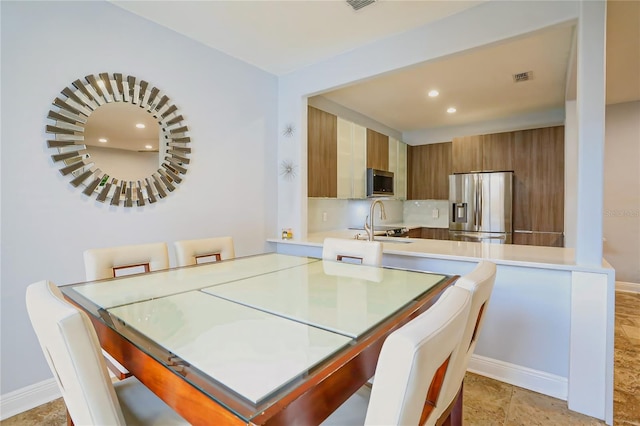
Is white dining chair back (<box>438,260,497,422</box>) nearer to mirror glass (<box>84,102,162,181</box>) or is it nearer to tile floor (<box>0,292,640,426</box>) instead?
tile floor (<box>0,292,640,426</box>)

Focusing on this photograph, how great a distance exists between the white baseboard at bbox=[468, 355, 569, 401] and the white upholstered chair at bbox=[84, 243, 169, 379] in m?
2.22

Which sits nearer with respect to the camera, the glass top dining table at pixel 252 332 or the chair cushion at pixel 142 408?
the glass top dining table at pixel 252 332

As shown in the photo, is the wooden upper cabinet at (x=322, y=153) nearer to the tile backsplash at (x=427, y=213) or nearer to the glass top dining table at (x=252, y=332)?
the glass top dining table at (x=252, y=332)

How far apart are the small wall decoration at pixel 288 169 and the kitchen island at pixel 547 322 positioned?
4.49 ft

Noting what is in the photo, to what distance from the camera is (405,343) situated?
58 centimetres

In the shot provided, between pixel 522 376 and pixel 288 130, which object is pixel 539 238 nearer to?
pixel 522 376

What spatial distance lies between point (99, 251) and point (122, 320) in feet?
2.91

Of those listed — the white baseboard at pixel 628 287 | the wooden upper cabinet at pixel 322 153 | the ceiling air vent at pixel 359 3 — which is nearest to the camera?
the ceiling air vent at pixel 359 3

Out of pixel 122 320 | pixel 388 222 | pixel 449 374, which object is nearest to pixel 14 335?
pixel 122 320

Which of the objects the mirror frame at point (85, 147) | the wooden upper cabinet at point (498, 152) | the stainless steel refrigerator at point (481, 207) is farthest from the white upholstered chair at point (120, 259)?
the wooden upper cabinet at point (498, 152)

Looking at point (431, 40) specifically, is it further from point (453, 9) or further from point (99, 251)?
point (99, 251)

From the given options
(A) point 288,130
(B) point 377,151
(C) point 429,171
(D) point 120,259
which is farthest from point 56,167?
(C) point 429,171

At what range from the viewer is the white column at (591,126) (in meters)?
1.77

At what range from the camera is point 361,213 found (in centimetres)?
499
